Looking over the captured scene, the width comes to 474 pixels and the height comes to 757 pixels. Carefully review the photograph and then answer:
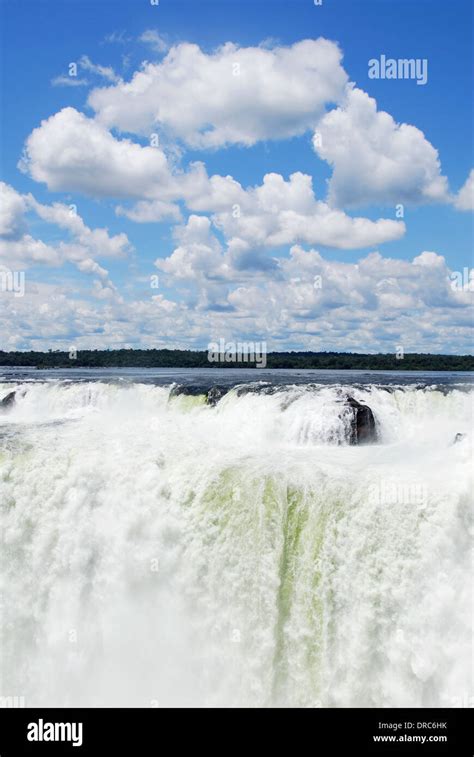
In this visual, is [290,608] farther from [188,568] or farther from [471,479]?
[471,479]

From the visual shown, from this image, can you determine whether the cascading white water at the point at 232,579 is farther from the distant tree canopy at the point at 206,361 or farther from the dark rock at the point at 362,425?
the distant tree canopy at the point at 206,361

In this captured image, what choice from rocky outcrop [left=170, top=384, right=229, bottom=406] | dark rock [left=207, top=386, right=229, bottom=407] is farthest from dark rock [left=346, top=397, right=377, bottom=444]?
rocky outcrop [left=170, top=384, right=229, bottom=406]

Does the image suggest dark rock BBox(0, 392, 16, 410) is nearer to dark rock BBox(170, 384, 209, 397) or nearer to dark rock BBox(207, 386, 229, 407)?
dark rock BBox(170, 384, 209, 397)

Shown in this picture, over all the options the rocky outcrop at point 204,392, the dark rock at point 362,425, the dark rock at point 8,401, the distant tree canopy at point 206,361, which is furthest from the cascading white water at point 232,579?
the distant tree canopy at point 206,361

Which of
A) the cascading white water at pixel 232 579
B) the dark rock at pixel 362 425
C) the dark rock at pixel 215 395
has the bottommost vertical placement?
the cascading white water at pixel 232 579

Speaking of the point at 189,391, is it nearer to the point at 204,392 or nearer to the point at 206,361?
the point at 204,392

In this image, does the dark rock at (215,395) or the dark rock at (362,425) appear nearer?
the dark rock at (362,425)
